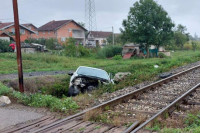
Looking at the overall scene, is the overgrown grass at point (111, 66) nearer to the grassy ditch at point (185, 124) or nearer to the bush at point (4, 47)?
the grassy ditch at point (185, 124)

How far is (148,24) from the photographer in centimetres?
4062

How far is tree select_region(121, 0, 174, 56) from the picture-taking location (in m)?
40.4

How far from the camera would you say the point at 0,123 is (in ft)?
22.2

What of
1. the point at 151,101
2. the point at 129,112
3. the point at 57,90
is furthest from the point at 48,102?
the point at 57,90

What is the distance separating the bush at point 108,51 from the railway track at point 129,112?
2862 centimetres

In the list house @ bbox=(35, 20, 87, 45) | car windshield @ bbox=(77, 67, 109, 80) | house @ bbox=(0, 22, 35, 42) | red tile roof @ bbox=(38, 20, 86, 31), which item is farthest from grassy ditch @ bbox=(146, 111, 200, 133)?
red tile roof @ bbox=(38, 20, 86, 31)

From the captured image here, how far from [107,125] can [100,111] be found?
3.85 feet

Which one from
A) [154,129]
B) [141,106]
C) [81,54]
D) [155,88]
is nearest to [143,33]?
[81,54]

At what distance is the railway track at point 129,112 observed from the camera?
6184 millimetres

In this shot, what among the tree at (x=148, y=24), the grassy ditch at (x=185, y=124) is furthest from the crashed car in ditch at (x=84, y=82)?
the tree at (x=148, y=24)

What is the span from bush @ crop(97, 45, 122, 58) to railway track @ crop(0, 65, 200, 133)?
93.9ft

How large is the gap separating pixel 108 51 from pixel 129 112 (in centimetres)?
3400

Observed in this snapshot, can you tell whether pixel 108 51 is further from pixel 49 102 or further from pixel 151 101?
pixel 49 102

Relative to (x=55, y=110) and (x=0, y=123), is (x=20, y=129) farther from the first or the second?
(x=55, y=110)
